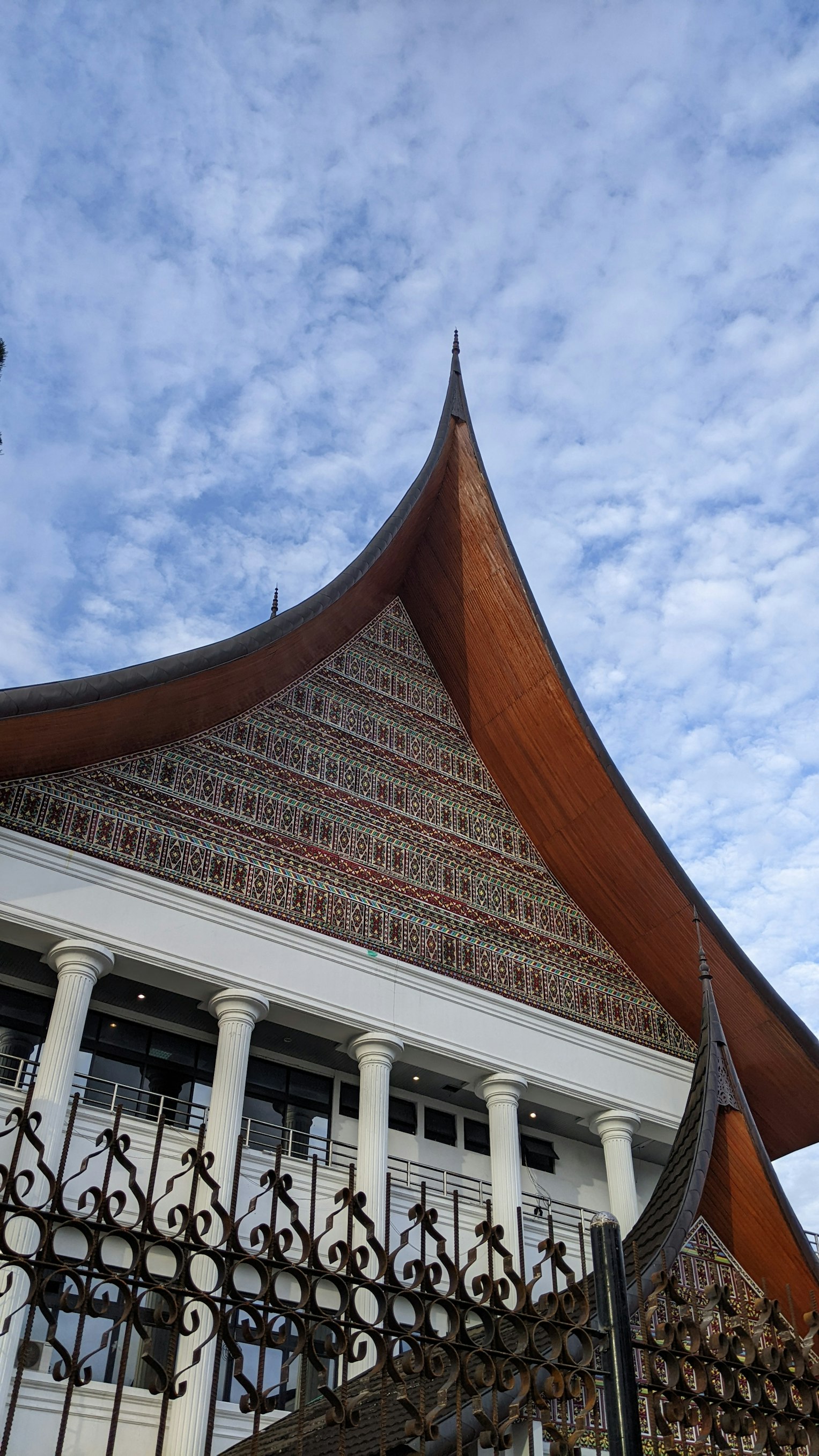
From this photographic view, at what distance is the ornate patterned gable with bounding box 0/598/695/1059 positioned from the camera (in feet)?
31.4

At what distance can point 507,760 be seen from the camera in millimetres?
12359

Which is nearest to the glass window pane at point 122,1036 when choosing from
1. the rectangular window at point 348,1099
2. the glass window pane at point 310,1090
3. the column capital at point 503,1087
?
the glass window pane at point 310,1090

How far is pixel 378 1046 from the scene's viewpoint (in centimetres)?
982

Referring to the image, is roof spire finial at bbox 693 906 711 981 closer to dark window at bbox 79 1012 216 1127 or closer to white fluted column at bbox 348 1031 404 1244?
white fluted column at bbox 348 1031 404 1244

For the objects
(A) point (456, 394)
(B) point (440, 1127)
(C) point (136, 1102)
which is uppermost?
(A) point (456, 394)

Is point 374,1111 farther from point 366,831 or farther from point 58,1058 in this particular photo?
point 58,1058

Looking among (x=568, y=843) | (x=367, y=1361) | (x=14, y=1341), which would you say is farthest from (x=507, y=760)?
(x=14, y=1341)

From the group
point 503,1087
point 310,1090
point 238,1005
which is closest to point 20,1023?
point 238,1005

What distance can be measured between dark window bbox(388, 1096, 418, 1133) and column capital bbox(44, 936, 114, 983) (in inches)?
128

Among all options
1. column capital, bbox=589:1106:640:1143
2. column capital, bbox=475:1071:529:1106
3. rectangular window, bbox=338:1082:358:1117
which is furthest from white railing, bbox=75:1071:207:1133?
column capital, bbox=589:1106:640:1143

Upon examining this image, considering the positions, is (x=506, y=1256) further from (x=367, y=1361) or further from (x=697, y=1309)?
(x=367, y=1361)

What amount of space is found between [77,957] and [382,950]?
8.18ft

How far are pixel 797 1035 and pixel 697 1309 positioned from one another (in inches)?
354

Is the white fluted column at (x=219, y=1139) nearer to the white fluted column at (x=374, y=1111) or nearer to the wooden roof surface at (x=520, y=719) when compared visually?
the white fluted column at (x=374, y=1111)
